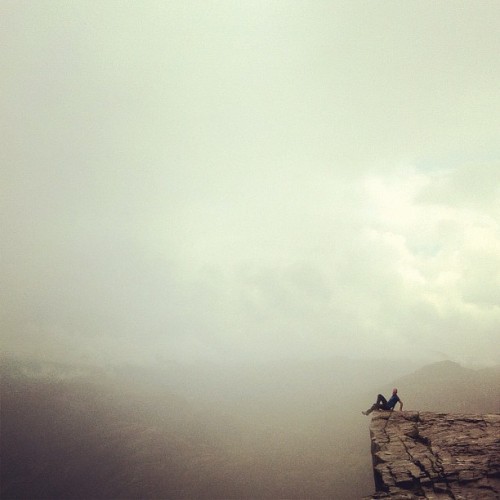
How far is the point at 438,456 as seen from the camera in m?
23.8

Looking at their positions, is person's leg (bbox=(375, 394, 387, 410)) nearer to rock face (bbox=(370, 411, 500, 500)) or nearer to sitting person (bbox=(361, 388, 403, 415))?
sitting person (bbox=(361, 388, 403, 415))

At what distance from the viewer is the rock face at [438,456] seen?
838 inches

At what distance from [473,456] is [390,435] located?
693 cm

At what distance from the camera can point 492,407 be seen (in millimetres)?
189500

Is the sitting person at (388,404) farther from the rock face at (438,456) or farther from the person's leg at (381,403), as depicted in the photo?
the rock face at (438,456)

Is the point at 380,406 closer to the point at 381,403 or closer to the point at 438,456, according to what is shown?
the point at 381,403

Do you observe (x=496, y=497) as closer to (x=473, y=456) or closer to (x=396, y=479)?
(x=473, y=456)

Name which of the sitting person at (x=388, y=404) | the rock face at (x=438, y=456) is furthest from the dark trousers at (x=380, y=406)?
the rock face at (x=438, y=456)

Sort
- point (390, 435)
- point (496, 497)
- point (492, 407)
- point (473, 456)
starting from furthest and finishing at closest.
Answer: point (492, 407), point (390, 435), point (473, 456), point (496, 497)

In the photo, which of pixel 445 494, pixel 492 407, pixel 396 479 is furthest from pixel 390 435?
pixel 492 407

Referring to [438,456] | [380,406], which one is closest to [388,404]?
[380,406]

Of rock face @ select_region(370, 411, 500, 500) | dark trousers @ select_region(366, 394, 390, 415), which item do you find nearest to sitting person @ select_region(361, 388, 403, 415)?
dark trousers @ select_region(366, 394, 390, 415)

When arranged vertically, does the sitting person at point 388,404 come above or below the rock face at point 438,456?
above

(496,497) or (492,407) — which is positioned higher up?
(496,497)
